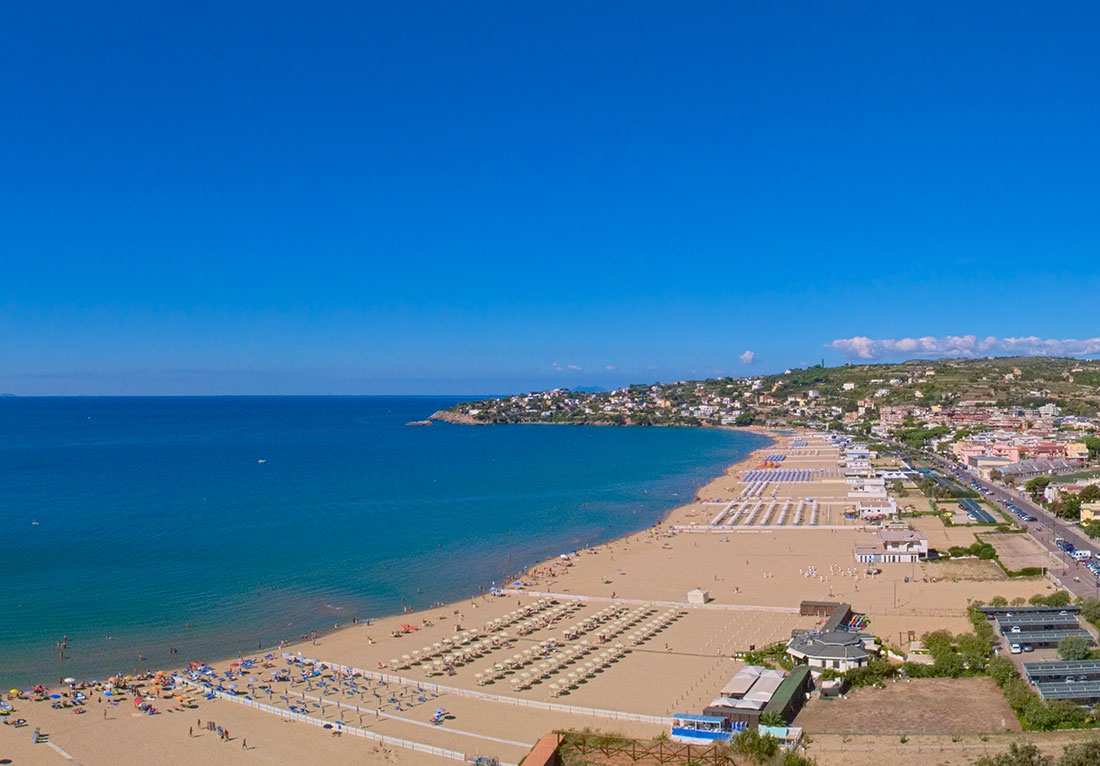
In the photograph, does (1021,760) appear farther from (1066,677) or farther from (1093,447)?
(1093,447)

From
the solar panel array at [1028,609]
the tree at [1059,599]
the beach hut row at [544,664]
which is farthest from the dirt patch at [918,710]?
the tree at [1059,599]

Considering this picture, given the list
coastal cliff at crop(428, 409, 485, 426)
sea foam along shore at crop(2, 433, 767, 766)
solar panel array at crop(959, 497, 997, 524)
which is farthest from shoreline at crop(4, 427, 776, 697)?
coastal cliff at crop(428, 409, 485, 426)

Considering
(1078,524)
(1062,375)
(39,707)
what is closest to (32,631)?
(39,707)

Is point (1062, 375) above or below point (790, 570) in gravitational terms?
above

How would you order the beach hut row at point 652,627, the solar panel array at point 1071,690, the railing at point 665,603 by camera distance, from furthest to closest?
1. the railing at point 665,603
2. the beach hut row at point 652,627
3. the solar panel array at point 1071,690

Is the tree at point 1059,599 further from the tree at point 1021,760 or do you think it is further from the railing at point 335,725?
the railing at point 335,725

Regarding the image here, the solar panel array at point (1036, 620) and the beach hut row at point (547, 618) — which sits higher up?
the solar panel array at point (1036, 620)

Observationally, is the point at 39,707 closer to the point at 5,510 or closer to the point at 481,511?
the point at 481,511
